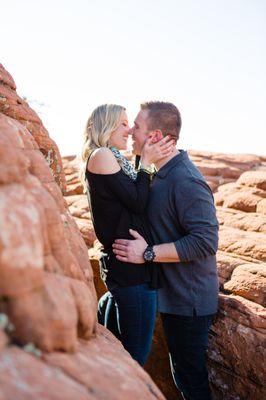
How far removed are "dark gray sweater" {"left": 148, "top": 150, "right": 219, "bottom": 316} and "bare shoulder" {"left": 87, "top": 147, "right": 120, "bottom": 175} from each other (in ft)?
2.26

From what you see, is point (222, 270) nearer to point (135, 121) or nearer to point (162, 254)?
point (162, 254)

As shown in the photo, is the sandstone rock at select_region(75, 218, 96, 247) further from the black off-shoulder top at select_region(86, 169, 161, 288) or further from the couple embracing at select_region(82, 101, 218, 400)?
the black off-shoulder top at select_region(86, 169, 161, 288)

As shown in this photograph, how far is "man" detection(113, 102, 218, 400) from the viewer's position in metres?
4.12

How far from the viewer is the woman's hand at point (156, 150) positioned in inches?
167

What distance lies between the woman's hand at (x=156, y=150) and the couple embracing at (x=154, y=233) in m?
0.01

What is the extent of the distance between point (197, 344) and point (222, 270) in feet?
7.70

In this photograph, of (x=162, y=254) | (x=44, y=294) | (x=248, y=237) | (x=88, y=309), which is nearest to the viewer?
(x=44, y=294)

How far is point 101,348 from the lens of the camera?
2.88m

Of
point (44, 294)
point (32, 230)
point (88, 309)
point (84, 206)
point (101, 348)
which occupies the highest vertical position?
point (32, 230)

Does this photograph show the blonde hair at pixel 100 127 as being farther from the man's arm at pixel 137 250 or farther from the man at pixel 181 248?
the man's arm at pixel 137 250

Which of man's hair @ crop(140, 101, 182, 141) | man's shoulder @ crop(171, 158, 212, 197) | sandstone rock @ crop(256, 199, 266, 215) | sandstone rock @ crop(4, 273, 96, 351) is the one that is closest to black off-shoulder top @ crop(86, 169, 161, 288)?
man's shoulder @ crop(171, 158, 212, 197)

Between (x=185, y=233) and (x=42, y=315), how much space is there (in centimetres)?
249

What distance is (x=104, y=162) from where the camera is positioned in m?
3.96

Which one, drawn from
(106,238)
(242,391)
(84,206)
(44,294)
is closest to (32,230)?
(44,294)
